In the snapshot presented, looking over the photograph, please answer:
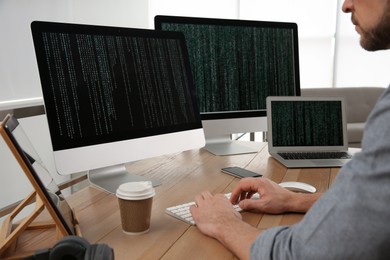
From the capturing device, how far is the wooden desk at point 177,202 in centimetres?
83

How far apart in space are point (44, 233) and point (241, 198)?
48cm

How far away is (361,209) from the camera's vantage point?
579mm

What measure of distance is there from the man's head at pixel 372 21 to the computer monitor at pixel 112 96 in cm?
61

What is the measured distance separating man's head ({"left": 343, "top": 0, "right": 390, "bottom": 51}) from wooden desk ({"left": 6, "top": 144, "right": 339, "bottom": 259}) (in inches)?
17.0

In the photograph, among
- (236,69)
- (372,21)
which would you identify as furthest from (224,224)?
(236,69)

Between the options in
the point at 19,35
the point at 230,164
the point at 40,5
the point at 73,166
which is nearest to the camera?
the point at 73,166

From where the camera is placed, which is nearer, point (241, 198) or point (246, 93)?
point (241, 198)

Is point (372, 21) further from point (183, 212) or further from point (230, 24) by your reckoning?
point (230, 24)

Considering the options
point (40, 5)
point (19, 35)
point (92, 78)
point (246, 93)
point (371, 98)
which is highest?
point (40, 5)

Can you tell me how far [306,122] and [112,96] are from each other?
77 cm

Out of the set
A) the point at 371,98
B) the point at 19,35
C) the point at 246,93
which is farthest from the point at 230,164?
the point at 371,98

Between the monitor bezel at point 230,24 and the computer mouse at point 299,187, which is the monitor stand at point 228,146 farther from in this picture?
the computer mouse at point 299,187

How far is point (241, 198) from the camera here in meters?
1.08

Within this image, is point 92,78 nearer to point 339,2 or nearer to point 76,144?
point 76,144
